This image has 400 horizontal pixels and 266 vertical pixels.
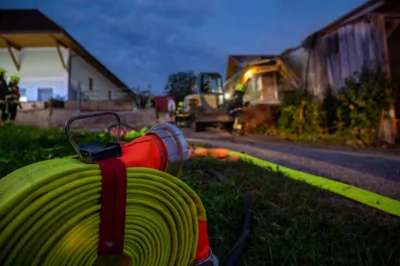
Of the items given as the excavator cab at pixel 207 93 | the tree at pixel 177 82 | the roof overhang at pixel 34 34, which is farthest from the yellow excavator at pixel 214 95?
the tree at pixel 177 82

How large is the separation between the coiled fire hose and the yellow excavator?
38.4ft

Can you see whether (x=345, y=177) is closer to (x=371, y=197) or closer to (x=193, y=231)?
(x=371, y=197)

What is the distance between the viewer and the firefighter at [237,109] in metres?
11.6

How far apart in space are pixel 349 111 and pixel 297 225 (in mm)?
8020

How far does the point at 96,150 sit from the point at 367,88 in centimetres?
892

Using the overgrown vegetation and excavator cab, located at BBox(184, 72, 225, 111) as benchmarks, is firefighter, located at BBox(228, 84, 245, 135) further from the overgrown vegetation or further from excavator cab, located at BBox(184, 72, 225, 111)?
excavator cab, located at BBox(184, 72, 225, 111)

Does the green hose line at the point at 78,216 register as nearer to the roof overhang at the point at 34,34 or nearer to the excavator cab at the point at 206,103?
the excavator cab at the point at 206,103

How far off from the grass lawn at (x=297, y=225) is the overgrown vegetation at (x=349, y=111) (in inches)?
227

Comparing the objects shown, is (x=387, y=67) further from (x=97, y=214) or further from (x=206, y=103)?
(x=97, y=214)

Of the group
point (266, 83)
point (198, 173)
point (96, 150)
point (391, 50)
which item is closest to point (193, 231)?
point (96, 150)

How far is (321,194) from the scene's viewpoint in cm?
278

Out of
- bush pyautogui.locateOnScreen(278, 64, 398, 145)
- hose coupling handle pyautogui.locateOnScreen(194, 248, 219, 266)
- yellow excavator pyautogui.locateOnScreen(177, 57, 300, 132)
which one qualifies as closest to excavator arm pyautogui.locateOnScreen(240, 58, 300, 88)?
yellow excavator pyautogui.locateOnScreen(177, 57, 300, 132)

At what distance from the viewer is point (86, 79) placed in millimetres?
23453

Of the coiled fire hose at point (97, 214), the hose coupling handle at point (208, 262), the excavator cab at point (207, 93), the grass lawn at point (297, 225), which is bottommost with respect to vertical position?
the grass lawn at point (297, 225)
